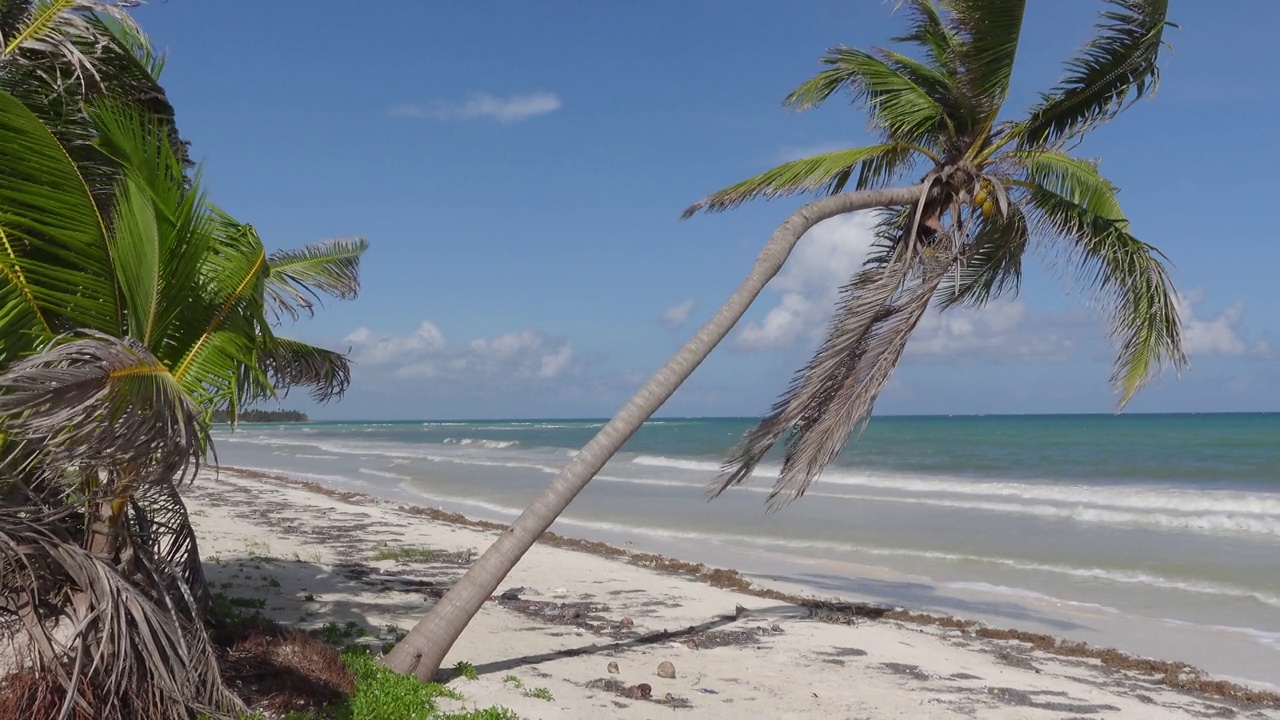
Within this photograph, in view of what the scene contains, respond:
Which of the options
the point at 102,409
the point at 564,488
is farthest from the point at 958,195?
the point at 102,409

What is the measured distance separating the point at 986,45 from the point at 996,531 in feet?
41.9

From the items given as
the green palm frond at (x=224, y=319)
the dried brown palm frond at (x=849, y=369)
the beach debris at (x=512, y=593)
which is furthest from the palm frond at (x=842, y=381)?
the green palm frond at (x=224, y=319)

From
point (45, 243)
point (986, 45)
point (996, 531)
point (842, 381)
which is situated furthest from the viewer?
point (996, 531)

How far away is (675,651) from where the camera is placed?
8.23 meters

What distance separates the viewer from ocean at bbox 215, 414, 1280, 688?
434 inches

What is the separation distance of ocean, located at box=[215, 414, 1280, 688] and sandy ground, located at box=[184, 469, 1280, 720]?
1.75m

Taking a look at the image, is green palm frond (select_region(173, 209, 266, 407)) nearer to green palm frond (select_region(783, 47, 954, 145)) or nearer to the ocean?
the ocean

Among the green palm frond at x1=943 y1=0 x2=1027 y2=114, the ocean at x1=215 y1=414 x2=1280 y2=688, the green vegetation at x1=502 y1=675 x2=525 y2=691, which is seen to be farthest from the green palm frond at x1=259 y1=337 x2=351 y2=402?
the green palm frond at x1=943 y1=0 x2=1027 y2=114

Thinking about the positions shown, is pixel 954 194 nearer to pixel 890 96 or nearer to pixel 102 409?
pixel 890 96

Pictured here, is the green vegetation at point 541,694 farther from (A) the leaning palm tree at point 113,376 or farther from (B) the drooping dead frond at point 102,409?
(B) the drooping dead frond at point 102,409

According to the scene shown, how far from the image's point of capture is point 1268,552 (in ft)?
50.5

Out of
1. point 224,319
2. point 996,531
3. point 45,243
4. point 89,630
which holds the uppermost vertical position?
point 45,243

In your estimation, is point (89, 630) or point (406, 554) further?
point (406, 554)

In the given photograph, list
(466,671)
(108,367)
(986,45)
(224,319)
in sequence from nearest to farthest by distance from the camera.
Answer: (108,367), (224,319), (466,671), (986,45)
